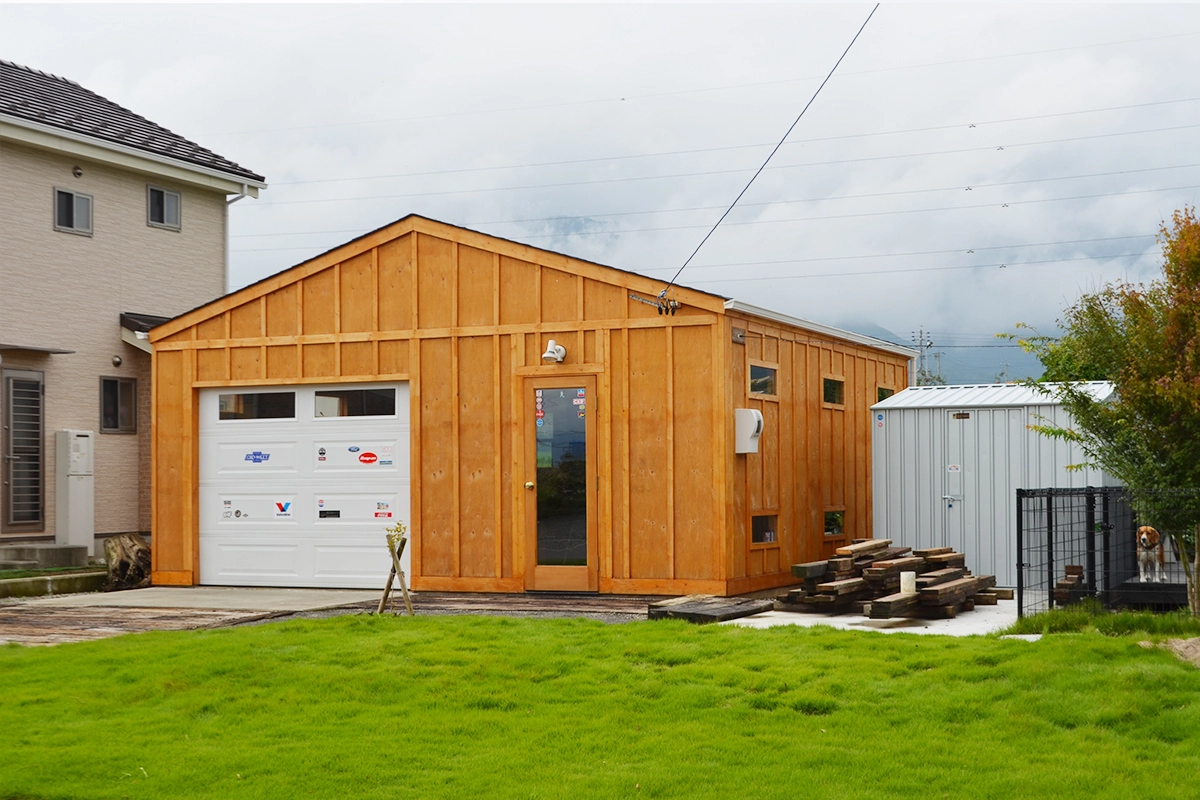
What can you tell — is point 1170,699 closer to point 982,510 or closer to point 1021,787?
point 1021,787

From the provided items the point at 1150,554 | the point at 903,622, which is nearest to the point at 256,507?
the point at 903,622

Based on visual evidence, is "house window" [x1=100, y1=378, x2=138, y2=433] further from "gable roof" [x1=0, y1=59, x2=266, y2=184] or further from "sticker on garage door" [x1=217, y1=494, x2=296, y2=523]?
"sticker on garage door" [x1=217, y1=494, x2=296, y2=523]

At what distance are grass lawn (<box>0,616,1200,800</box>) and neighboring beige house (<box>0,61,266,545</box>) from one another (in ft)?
29.9

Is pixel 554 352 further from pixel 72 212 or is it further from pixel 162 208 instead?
pixel 162 208

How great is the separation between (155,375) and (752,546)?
8362 mm

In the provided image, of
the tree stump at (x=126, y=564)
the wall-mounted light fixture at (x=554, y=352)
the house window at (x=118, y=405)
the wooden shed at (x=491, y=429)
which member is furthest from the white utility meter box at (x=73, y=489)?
the wall-mounted light fixture at (x=554, y=352)

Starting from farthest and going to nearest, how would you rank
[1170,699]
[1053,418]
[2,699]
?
[1053,418] → [2,699] → [1170,699]

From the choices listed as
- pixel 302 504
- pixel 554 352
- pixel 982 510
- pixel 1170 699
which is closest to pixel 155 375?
pixel 302 504

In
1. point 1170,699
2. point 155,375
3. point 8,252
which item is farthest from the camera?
point 8,252

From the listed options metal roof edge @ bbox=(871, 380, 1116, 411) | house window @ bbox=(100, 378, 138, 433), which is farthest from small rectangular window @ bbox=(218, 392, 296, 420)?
metal roof edge @ bbox=(871, 380, 1116, 411)

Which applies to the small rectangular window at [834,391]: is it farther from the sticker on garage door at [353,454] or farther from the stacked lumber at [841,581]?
the sticker on garage door at [353,454]

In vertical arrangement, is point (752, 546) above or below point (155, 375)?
below

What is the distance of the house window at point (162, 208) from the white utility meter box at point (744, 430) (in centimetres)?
1157

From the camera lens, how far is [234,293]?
1652cm
